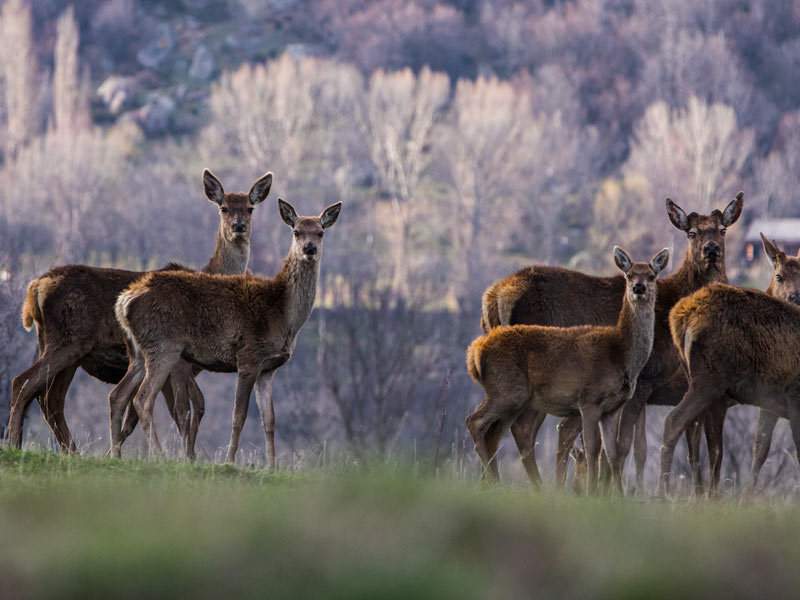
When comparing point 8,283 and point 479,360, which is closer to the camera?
point 479,360

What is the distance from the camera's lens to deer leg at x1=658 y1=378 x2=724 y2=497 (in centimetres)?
1127

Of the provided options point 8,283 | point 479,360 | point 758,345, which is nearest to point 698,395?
A: point 758,345

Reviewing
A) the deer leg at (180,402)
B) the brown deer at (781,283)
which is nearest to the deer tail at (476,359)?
the brown deer at (781,283)

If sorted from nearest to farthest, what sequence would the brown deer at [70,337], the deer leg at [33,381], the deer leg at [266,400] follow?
the deer leg at [266,400] → the deer leg at [33,381] → the brown deer at [70,337]

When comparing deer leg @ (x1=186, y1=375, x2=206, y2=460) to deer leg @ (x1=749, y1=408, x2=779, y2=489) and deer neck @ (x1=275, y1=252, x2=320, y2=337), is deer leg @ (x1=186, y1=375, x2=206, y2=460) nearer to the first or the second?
deer neck @ (x1=275, y1=252, x2=320, y2=337)

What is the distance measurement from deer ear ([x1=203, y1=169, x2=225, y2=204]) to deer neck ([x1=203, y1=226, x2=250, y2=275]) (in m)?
0.49

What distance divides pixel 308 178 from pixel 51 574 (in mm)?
94181

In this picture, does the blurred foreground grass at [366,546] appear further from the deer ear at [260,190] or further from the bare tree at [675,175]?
the bare tree at [675,175]

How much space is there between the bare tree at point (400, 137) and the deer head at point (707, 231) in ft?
272

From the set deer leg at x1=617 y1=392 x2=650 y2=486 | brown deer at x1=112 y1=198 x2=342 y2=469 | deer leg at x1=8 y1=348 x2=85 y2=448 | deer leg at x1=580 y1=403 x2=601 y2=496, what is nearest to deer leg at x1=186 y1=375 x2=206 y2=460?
brown deer at x1=112 y1=198 x2=342 y2=469

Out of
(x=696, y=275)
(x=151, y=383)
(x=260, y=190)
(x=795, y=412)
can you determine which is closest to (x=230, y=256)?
(x=260, y=190)

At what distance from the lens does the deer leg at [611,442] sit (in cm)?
1112

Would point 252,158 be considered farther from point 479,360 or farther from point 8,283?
point 479,360

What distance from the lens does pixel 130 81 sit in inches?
4820
